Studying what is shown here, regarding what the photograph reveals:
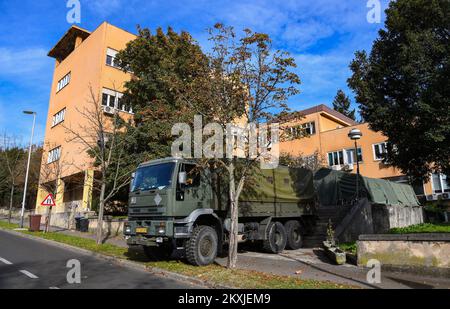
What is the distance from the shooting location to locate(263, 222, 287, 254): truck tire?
12.8 metres

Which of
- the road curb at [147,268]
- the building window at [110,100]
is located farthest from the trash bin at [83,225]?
the building window at [110,100]

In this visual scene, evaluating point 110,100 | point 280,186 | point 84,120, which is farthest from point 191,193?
point 84,120

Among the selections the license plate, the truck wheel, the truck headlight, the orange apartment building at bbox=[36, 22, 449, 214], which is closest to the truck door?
the truck headlight

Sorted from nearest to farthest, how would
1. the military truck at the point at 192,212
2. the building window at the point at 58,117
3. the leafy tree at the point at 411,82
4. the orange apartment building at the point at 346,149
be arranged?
the military truck at the point at 192,212 < the leafy tree at the point at 411,82 < the orange apartment building at the point at 346,149 < the building window at the point at 58,117

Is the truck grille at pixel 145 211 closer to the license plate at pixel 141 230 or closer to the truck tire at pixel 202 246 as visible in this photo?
the license plate at pixel 141 230

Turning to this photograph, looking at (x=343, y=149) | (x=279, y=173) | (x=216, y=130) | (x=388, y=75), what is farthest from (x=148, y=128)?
(x=343, y=149)

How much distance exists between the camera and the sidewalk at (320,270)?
7970 mm

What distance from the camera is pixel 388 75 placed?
1273 cm

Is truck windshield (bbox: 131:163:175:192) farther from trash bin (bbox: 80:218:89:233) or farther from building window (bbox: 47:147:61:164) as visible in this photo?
building window (bbox: 47:147:61:164)

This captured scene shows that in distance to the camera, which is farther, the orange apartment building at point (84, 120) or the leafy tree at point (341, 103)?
the leafy tree at point (341, 103)

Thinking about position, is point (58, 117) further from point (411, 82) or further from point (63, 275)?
point (411, 82)

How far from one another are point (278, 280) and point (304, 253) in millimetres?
5514

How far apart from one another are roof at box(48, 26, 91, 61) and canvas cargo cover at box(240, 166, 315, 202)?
2572cm
